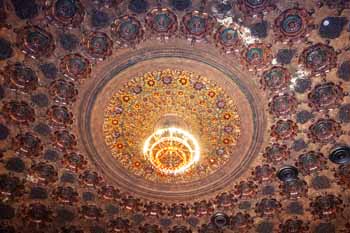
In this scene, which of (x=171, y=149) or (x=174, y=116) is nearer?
(x=171, y=149)

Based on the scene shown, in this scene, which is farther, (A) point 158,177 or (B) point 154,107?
(A) point 158,177

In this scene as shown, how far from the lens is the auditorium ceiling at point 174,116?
732 centimetres

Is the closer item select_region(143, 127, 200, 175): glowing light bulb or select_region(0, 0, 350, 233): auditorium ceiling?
select_region(0, 0, 350, 233): auditorium ceiling

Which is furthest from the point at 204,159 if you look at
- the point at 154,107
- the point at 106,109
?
the point at 106,109

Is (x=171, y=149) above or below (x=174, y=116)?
below

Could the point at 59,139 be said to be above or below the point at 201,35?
below

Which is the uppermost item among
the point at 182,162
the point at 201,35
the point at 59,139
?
the point at 201,35

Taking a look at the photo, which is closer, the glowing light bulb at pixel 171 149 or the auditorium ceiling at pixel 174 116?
the auditorium ceiling at pixel 174 116

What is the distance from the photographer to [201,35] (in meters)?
7.54

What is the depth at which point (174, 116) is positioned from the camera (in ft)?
29.4

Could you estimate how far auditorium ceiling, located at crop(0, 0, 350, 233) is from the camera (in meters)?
7.32

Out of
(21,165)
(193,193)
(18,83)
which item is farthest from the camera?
(193,193)

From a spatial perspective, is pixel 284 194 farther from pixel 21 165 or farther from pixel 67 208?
pixel 21 165

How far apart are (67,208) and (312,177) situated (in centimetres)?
690
